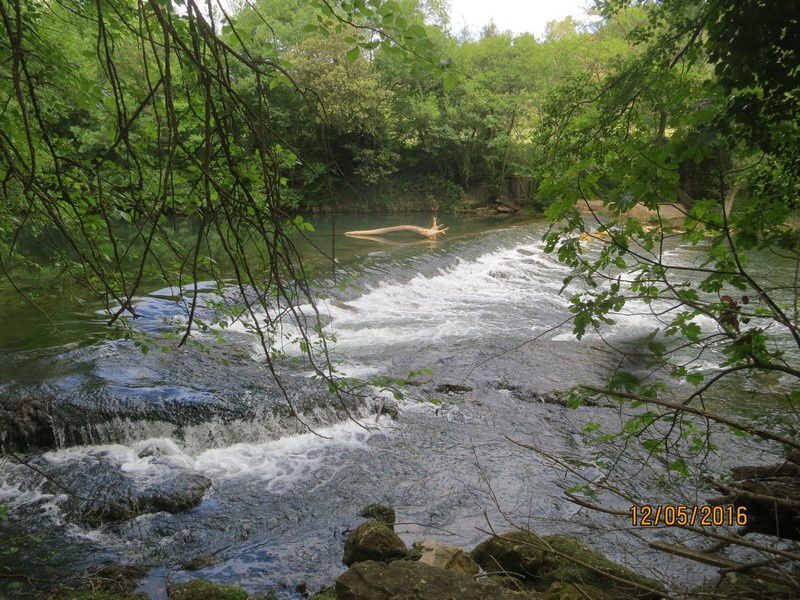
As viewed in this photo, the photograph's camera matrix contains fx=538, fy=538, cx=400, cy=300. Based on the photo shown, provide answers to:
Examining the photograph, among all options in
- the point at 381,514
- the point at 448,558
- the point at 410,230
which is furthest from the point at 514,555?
the point at 410,230

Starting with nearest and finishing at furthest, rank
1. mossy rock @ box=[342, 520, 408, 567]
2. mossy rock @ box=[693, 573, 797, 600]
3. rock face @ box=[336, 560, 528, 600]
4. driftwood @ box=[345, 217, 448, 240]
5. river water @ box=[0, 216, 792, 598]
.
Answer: mossy rock @ box=[693, 573, 797, 600] → rock face @ box=[336, 560, 528, 600] → mossy rock @ box=[342, 520, 408, 567] → river water @ box=[0, 216, 792, 598] → driftwood @ box=[345, 217, 448, 240]

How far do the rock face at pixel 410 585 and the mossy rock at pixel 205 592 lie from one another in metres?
0.98

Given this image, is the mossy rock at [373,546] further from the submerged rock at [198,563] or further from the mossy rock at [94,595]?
the mossy rock at [94,595]

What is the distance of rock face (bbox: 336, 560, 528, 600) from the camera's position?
2316 millimetres

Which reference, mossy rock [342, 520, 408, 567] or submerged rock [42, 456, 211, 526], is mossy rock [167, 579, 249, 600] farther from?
submerged rock [42, 456, 211, 526]

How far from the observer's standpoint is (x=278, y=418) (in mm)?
5770

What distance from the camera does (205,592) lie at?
10.5 feet

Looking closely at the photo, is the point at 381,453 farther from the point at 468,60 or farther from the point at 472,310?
the point at 468,60

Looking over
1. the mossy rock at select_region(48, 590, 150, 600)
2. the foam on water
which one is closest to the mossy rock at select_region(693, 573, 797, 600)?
the foam on water

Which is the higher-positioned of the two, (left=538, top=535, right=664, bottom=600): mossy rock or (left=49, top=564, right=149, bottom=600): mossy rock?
(left=538, top=535, right=664, bottom=600): mossy rock

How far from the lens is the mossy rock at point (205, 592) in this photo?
318 centimetres

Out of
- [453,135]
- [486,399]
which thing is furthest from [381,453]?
[453,135]

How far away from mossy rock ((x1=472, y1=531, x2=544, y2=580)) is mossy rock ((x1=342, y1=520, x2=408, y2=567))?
550mm

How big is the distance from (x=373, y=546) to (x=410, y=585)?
1.27m
